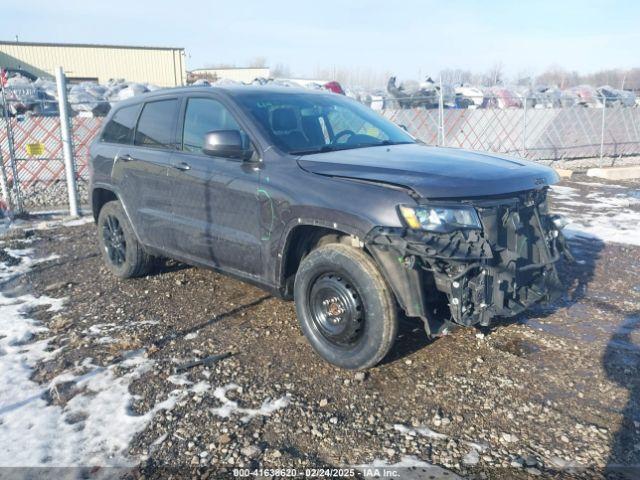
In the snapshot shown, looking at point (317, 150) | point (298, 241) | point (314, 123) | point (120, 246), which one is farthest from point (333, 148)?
point (120, 246)

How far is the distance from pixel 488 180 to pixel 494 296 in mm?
698

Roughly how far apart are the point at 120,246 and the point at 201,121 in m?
1.88

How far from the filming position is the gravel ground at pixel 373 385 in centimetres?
275

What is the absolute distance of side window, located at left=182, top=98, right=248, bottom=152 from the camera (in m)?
4.18

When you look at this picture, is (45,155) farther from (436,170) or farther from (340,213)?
(436,170)

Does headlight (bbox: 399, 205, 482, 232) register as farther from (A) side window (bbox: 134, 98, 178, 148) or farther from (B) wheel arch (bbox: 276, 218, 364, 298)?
(A) side window (bbox: 134, 98, 178, 148)

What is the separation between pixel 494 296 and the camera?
A: 3.20 meters

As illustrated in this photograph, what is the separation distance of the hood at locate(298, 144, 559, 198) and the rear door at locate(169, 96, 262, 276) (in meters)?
0.59

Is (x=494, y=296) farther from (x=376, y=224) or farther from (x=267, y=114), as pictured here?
(x=267, y=114)

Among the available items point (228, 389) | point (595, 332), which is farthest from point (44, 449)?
point (595, 332)

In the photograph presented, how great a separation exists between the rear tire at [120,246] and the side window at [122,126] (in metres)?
0.64

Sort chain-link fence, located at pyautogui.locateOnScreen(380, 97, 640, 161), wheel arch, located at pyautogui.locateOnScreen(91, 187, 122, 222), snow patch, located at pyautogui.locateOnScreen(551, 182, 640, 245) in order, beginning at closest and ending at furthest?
wheel arch, located at pyautogui.locateOnScreen(91, 187, 122, 222)
snow patch, located at pyautogui.locateOnScreen(551, 182, 640, 245)
chain-link fence, located at pyautogui.locateOnScreen(380, 97, 640, 161)

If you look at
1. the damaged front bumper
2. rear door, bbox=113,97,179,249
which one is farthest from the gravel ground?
rear door, bbox=113,97,179,249

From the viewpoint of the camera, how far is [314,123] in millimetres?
4238
